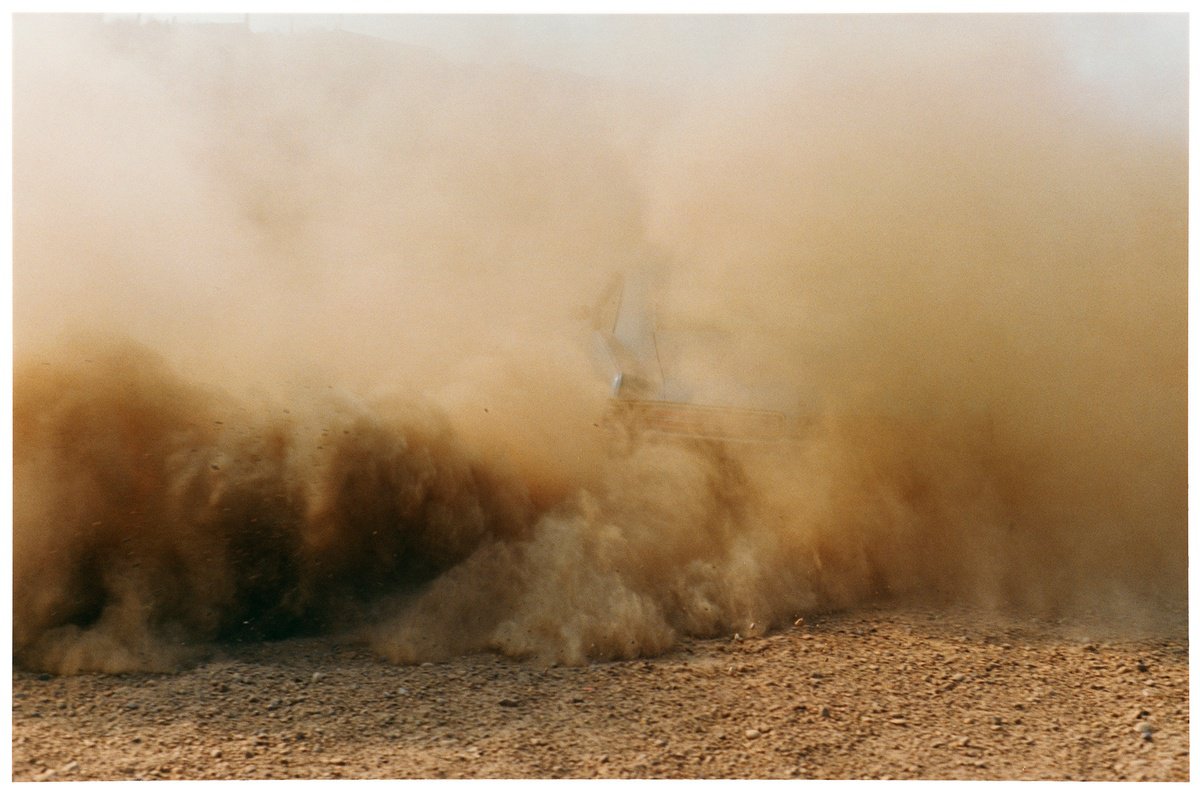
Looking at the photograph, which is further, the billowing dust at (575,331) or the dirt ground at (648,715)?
the billowing dust at (575,331)

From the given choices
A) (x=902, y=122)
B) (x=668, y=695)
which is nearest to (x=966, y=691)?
(x=668, y=695)

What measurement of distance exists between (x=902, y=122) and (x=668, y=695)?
3.81m

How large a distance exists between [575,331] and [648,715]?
7.75 feet

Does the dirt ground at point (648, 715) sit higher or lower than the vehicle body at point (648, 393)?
lower

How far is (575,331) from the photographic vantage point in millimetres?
5086

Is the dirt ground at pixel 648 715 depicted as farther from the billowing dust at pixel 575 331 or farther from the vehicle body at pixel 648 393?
the vehicle body at pixel 648 393

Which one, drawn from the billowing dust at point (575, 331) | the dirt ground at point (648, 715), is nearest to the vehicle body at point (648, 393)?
the billowing dust at point (575, 331)

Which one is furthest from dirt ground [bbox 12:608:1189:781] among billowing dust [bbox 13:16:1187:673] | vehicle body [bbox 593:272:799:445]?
vehicle body [bbox 593:272:799:445]

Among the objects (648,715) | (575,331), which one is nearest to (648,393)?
(575,331)

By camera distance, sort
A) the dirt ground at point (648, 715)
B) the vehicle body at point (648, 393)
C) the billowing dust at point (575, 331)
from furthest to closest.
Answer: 1. the vehicle body at point (648, 393)
2. the billowing dust at point (575, 331)
3. the dirt ground at point (648, 715)

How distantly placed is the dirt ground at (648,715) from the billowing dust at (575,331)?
202 millimetres

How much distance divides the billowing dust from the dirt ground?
0.20m

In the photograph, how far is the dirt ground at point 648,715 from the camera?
11.1ft

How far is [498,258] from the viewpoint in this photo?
5.22m
